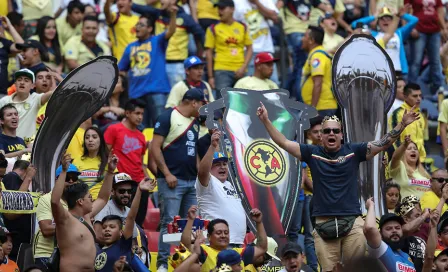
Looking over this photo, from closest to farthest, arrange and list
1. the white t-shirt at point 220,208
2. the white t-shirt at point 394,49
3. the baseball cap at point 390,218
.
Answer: the baseball cap at point 390,218
the white t-shirt at point 220,208
the white t-shirt at point 394,49

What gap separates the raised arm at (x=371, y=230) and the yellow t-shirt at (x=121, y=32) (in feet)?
24.8

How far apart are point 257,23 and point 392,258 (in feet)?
25.1

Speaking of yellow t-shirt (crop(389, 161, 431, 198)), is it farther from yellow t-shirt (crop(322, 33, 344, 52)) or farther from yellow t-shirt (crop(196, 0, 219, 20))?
yellow t-shirt (crop(196, 0, 219, 20))

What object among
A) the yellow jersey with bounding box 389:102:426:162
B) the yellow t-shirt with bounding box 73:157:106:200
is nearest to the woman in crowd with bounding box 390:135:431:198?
the yellow jersey with bounding box 389:102:426:162

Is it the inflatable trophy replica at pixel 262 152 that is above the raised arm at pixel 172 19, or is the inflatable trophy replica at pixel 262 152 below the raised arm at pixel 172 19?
below

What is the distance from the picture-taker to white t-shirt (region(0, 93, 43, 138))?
15195 millimetres

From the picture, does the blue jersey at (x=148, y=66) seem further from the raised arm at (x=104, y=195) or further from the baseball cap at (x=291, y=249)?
the baseball cap at (x=291, y=249)

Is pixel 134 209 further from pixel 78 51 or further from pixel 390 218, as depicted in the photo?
pixel 78 51

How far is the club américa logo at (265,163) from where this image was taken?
46.1ft

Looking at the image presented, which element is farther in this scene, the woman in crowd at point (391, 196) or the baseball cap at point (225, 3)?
the baseball cap at point (225, 3)

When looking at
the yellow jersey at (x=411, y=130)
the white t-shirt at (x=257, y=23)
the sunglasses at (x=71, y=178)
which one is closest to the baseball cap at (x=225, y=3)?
the white t-shirt at (x=257, y=23)

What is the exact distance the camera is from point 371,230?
11.8 metres

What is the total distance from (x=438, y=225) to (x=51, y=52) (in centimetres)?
692

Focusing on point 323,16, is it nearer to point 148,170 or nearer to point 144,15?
point 144,15
